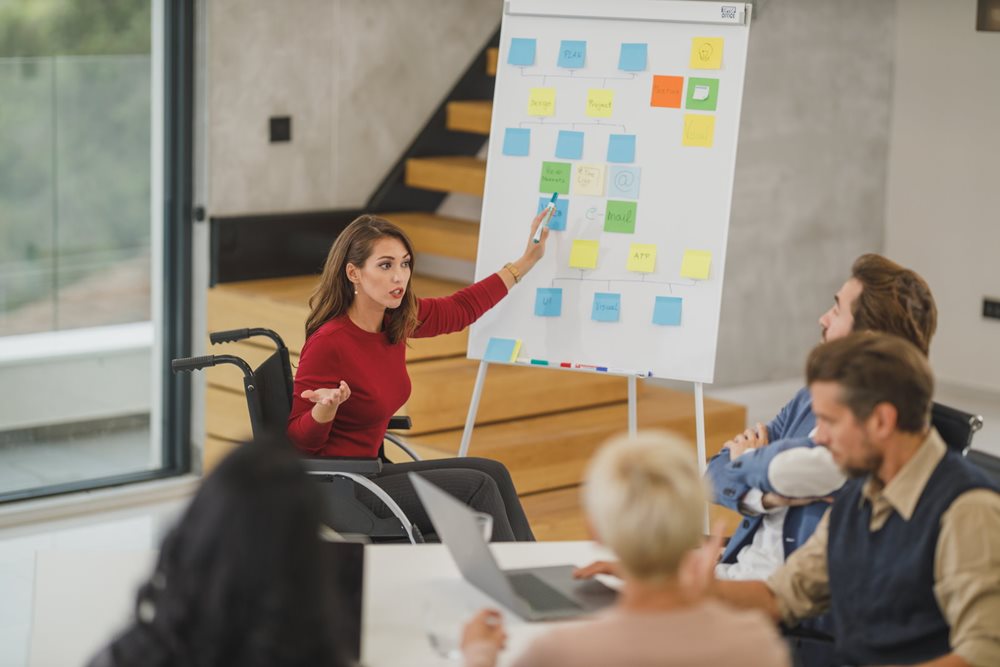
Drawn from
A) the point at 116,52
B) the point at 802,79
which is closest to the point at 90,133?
the point at 116,52

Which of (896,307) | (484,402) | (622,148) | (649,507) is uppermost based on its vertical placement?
(622,148)

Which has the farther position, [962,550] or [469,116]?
[469,116]

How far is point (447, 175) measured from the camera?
19.4ft

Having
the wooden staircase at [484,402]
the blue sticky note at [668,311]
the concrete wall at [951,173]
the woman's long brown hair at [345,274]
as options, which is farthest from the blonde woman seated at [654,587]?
the concrete wall at [951,173]

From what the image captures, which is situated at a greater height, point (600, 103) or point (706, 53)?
point (706, 53)

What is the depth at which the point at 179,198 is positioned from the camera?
5.41 meters

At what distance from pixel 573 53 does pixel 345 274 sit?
106 cm

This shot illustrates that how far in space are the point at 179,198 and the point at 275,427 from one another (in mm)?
2238

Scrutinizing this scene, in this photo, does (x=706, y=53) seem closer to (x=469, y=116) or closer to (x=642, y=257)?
(x=642, y=257)

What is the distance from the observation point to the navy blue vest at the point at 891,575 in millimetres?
2150

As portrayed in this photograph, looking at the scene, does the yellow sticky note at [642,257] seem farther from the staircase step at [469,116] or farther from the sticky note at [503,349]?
the staircase step at [469,116]

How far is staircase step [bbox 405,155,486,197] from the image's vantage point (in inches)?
230

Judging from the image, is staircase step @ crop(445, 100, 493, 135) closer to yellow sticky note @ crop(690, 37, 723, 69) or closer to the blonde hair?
yellow sticky note @ crop(690, 37, 723, 69)

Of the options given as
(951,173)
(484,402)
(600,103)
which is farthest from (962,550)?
(951,173)
